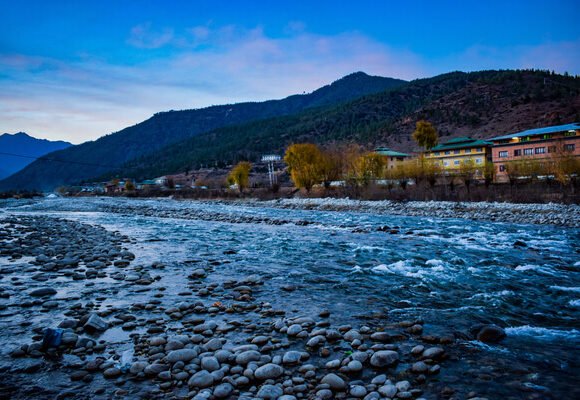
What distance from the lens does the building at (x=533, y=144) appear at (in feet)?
190

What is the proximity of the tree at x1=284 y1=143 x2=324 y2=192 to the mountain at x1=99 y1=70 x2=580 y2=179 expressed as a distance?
68.4 metres

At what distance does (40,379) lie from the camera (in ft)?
15.4

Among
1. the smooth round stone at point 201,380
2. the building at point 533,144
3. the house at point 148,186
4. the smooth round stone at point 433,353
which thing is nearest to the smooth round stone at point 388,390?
the smooth round stone at point 433,353

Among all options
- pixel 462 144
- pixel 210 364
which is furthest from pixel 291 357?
pixel 462 144

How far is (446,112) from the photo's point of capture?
13212 cm

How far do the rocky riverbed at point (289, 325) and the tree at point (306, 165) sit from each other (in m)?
46.8

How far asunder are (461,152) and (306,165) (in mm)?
39329

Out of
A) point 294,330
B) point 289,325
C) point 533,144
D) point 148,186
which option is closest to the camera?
point 294,330

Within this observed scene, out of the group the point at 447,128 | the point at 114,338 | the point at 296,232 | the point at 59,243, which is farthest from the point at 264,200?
the point at 447,128

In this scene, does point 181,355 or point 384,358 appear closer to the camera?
point 384,358

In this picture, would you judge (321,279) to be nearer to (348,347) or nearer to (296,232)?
(348,347)

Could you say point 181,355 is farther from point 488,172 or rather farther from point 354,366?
point 488,172

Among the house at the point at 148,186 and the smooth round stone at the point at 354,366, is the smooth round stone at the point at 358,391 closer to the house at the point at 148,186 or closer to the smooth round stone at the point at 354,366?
the smooth round stone at the point at 354,366

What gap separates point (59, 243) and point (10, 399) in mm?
13816
